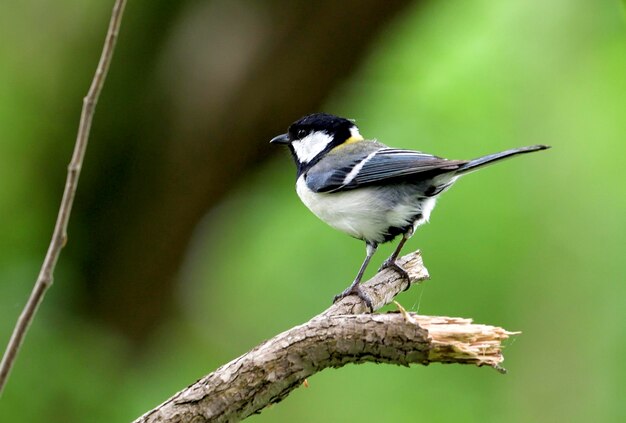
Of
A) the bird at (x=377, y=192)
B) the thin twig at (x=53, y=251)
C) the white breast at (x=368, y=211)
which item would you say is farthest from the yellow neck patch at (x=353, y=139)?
the thin twig at (x=53, y=251)

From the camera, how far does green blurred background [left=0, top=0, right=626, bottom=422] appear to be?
14.3 feet

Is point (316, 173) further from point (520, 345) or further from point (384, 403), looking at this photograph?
point (520, 345)

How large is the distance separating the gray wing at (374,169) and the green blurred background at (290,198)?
51.4 inches

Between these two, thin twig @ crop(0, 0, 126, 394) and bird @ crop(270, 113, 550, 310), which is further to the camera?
bird @ crop(270, 113, 550, 310)

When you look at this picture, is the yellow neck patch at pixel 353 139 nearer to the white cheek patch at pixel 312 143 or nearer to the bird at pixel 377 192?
the white cheek patch at pixel 312 143

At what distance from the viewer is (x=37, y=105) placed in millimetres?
4402

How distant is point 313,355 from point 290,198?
11.7 ft

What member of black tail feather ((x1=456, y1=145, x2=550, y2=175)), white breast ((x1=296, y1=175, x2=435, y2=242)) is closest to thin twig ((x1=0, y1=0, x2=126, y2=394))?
black tail feather ((x1=456, y1=145, x2=550, y2=175))

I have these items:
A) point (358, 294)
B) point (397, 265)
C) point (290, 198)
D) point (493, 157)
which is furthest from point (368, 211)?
point (290, 198)

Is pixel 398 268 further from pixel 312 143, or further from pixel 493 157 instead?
pixel 312 143

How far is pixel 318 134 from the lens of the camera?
3.49m

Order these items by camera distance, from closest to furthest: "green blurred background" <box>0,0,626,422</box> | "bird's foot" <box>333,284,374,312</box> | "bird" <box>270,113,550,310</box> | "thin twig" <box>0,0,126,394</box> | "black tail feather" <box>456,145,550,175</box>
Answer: "thin twig" <box>0,0,126,394</box>, "black tail feather" <box>456,145,550,175</box>, "bird's foot" <box>333,284,374,312</box>, "bird" <box>270,113,550,310</box>, "green blurred background" <box>0,0,626,422</box>

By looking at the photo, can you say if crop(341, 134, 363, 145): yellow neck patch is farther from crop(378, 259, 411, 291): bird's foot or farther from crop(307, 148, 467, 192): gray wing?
crop(378, 259, 411, 291): bird's foot

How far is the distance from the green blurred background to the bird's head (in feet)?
2.96
